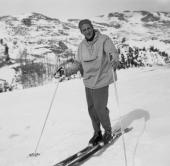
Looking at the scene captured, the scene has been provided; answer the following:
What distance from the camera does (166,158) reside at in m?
4.68

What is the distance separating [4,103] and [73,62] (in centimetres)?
710

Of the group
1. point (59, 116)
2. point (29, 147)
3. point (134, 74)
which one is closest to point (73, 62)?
point (29, 147)

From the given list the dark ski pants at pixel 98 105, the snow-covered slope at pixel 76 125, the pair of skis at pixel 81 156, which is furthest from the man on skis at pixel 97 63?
Result: the snow-covered slope at pixel 76 125

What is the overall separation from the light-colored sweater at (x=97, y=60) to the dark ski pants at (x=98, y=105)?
0.38 ft

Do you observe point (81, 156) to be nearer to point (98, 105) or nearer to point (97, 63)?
point (98, 105)

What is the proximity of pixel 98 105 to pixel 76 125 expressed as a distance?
107 inches

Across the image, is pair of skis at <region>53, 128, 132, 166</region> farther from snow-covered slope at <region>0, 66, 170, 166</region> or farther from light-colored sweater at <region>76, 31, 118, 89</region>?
light-colored sweater at <region>76, 31, 118, 89</region>

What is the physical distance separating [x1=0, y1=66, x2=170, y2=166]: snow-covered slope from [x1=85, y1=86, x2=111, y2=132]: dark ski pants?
0.53 meters

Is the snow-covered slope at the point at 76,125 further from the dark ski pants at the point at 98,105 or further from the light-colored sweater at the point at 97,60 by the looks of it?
the light-colored sweater at the point at 97,60

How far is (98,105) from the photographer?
5402mm

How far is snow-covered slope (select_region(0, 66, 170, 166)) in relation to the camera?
5199 millimetres

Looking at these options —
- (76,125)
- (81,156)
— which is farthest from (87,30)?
(76,125)

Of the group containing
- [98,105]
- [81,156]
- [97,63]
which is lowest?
[81,156]

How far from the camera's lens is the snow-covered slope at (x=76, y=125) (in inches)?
205
